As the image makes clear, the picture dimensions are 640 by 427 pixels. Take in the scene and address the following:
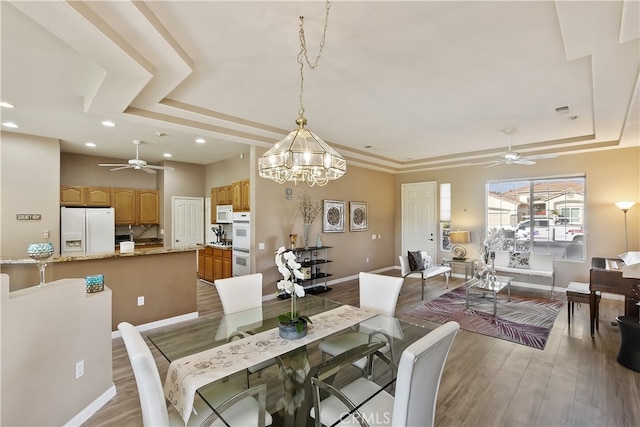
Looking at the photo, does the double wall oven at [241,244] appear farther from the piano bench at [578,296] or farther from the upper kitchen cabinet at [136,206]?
the piano bench at [578,296]

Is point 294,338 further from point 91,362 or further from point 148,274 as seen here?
point 148,274

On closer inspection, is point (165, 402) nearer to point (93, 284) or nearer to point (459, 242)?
point (93, 284)

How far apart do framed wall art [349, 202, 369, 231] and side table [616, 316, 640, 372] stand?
4582 millimetres

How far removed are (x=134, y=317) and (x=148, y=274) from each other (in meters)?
0.55

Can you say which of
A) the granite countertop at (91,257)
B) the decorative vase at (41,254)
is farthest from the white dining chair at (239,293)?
the granite countertop at (91,257)

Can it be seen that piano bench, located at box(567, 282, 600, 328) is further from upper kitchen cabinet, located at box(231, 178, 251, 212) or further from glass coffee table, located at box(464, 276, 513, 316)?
upper kitchen cabinet, located at box(231, 178, 251, 212)

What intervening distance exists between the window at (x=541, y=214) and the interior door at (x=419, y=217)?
1276 mm

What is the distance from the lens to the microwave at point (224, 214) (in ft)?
20.6

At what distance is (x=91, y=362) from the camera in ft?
7.34

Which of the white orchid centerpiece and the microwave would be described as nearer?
the white orchid centerpiece

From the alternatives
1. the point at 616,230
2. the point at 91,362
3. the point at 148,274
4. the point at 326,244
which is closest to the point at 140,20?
the point at 91,362

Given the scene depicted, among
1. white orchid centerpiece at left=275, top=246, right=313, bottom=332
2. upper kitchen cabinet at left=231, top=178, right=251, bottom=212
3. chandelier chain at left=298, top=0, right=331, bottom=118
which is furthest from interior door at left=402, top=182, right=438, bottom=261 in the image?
white orchid centerpiece at left=275, top=246, right=313, bottom=332

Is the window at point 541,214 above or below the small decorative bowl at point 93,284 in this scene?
above

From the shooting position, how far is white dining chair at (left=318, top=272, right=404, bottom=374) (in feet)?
7.13
